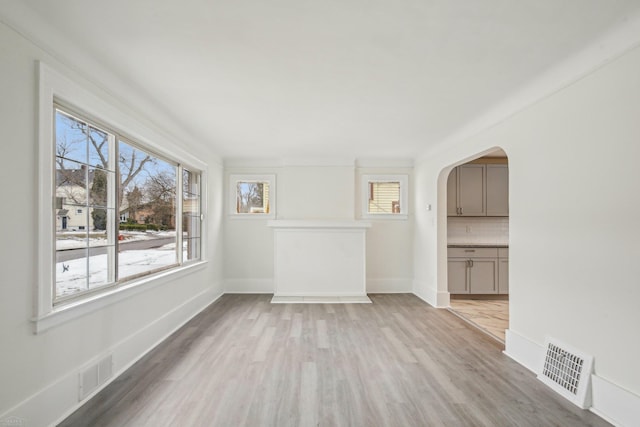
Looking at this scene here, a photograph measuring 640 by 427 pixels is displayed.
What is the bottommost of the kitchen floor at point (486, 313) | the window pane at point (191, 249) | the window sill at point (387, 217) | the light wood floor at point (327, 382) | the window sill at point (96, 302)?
the kitchen floor at point (486, 313)

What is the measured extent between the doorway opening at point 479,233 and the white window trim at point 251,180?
311 cm

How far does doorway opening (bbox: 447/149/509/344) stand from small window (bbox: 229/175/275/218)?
10.4ft

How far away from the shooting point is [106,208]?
2.72 metres

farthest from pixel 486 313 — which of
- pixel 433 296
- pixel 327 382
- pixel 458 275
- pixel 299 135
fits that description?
pixel 299 135

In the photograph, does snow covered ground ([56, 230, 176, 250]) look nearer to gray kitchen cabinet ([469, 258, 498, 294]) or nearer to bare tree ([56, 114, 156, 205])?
bare tree ([56, 114, 156, 205])

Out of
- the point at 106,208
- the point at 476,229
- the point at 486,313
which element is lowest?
the point at 486,313

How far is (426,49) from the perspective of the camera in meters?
2.20

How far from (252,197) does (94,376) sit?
399 centimetres

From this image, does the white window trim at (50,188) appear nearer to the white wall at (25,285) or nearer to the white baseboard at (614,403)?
the white wall at (25,285)

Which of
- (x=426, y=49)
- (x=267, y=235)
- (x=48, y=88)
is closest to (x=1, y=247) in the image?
(x=48, y=88)

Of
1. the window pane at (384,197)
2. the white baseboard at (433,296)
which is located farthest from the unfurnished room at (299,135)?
the window pane at (384,197)

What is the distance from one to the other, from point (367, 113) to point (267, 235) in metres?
3.24

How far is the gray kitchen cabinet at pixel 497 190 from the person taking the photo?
5.60 m

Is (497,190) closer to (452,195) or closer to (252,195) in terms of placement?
(452,195)
